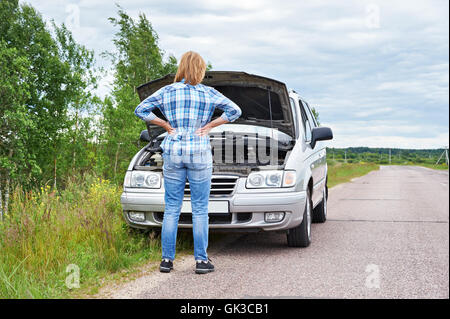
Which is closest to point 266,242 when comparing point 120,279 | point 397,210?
point 120,279

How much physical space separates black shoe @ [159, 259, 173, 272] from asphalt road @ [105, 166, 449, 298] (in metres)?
→ 0.05

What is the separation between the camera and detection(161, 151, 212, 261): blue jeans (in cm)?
437

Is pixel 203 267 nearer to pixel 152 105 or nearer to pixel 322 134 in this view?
pixel 152 105

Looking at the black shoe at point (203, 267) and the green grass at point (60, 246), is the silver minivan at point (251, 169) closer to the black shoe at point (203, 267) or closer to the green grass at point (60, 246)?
the green grass at point (60, 246)

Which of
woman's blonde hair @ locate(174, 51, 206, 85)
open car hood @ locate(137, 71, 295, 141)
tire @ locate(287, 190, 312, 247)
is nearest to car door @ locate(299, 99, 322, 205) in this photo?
open car hood @ locate(137, 71, 295, 141)

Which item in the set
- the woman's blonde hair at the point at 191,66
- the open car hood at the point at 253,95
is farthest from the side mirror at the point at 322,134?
the woman's blonde hair at the point at 191,66

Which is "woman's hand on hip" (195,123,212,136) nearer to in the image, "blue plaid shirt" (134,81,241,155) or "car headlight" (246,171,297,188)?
"blue plaid shirt" (134,81,241,155)

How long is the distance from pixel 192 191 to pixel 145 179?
1076 mm

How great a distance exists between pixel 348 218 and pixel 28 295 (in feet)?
21.5

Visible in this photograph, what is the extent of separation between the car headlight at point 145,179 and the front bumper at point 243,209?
101 millimetres

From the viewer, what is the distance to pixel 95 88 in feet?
122

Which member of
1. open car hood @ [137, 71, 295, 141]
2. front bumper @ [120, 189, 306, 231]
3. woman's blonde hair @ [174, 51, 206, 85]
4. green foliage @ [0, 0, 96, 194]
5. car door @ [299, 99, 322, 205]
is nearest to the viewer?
woman's blonde hair @ [174, 51, 206, 85]

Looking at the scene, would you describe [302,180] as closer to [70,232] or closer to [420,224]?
[70,232]

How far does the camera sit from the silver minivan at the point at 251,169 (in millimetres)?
5242
